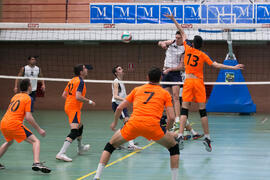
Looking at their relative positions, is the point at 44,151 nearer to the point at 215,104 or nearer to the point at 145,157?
the point at 145,157

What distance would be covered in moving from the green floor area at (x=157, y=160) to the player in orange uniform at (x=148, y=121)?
76 cm

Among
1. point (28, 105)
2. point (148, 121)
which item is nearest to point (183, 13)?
point (28, 105)

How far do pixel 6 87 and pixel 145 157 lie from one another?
13086mm

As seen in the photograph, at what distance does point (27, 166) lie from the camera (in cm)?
701

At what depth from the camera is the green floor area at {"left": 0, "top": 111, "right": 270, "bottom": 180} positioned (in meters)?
6.31

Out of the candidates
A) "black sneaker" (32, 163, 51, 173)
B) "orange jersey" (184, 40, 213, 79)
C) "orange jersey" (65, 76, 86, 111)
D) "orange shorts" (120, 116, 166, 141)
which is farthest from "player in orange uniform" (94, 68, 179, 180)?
"orange jersey" (184, 40, 213, 79)

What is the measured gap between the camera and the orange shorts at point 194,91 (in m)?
7.95

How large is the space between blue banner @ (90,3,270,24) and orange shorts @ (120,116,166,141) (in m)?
11.3

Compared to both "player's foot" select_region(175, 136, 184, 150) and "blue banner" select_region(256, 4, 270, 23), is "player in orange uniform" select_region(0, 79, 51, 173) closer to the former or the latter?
"player's foot" select_region(175, 136, 184, 150)

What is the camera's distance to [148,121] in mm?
5340

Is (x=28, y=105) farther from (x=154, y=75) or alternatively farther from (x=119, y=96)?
(x=119, y=96)

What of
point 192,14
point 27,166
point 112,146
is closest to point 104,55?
point 192,14

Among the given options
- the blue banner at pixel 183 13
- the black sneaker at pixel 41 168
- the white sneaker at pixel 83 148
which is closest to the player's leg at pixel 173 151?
the black sneaker at pixel 41 168

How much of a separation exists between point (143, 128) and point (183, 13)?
11.9m
